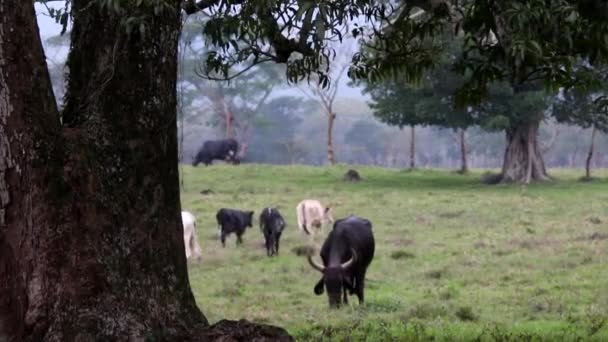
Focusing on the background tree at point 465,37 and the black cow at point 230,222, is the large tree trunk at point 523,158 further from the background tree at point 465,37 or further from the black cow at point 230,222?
the background tree at point 465,37

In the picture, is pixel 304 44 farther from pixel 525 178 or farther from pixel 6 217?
pixel 525 178

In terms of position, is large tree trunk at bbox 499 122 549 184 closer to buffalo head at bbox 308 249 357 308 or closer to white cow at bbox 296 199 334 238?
white cow at bbox 296 199 334 238

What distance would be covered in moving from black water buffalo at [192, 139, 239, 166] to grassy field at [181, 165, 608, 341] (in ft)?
54.5

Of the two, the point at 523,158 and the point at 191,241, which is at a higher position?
the point at 523,158

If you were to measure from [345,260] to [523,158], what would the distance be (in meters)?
26.8

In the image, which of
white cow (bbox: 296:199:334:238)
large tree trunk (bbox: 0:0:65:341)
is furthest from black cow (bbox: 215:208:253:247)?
large tree trunk (bbox: 0:0:65:341)

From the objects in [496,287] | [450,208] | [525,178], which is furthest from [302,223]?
[525,178]

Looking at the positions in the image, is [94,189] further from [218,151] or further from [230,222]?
[218,151]

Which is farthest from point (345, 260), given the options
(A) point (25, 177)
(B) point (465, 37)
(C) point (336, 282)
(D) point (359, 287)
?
(A) point (25, 177)

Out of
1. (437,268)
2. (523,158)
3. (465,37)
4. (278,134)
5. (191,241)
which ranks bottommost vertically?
(437,268)

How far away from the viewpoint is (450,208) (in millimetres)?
26422

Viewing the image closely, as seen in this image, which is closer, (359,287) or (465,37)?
(465,37)

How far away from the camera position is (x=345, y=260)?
1344 cm

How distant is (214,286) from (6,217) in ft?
29.8
